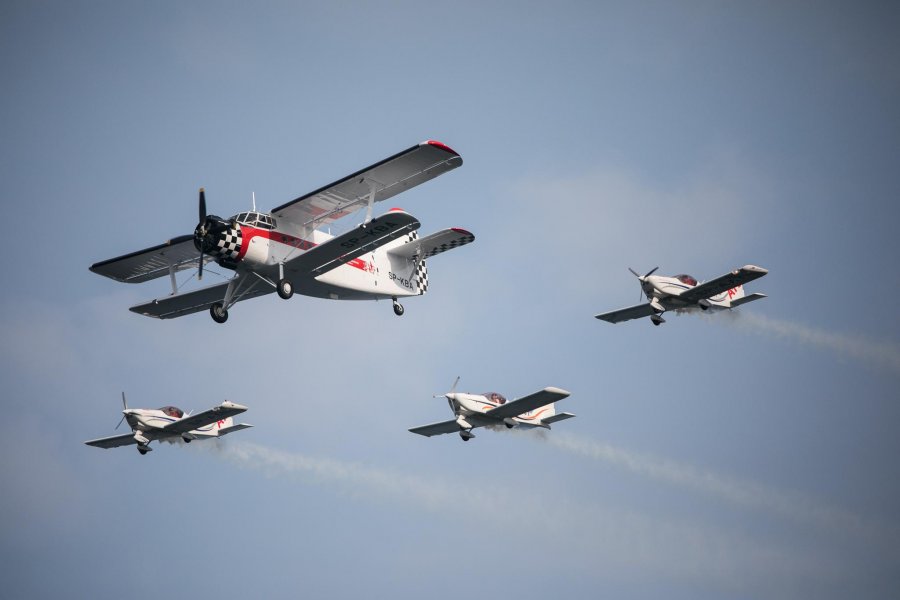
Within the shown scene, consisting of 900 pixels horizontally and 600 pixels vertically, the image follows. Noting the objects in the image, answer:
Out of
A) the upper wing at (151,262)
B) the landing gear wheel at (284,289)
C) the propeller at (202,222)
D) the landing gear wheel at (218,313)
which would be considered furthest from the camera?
the upper wing at (151,262)

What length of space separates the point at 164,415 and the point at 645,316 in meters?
17.8

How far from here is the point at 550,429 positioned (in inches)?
1639

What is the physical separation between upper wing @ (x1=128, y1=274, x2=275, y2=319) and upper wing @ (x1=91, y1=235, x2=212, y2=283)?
1187 millimetres

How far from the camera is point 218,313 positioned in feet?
121

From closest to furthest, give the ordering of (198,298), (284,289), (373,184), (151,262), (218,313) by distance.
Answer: (373,184), (284,289), (218,313), (198,298), (151,262)

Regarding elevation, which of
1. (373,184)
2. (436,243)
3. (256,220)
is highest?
(373,184)

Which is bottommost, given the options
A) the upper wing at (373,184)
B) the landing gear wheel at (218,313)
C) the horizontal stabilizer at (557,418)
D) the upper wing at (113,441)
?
the upper wing at (113,441)

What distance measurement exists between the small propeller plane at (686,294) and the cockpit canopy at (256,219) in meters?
12.2

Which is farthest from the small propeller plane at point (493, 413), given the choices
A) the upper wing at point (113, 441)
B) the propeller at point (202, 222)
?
the upper wing at point (113, 441)

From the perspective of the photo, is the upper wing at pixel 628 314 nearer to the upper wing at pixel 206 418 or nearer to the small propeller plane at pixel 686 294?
the small propeller plane at pixel 686 294

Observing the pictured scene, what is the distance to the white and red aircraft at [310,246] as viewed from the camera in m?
35.0

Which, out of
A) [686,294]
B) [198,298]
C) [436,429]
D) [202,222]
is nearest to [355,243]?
[202,222]

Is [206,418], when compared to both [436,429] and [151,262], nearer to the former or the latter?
[151,262]

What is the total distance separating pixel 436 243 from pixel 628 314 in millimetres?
7209
